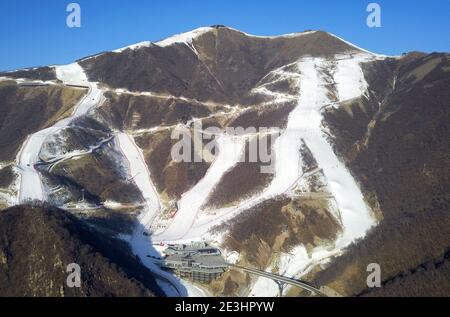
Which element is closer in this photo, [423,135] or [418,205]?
[418,205]

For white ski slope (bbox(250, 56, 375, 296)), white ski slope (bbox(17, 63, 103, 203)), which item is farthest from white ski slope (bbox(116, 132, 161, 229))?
white ski slope (bbox(250, 56, 375, 296))

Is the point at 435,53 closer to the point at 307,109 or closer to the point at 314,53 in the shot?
the point at 314,53

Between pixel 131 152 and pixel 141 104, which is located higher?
pixel 141 104

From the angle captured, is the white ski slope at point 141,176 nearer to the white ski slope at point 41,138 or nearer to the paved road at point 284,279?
the white ski slope at point 41,138

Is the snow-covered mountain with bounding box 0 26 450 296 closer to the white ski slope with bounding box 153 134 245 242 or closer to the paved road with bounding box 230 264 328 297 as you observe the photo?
the white ski slope with bounding box 153 134 245 242

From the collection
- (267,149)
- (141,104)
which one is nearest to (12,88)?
Result: (141,104)

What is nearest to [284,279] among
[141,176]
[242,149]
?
[242,149]
